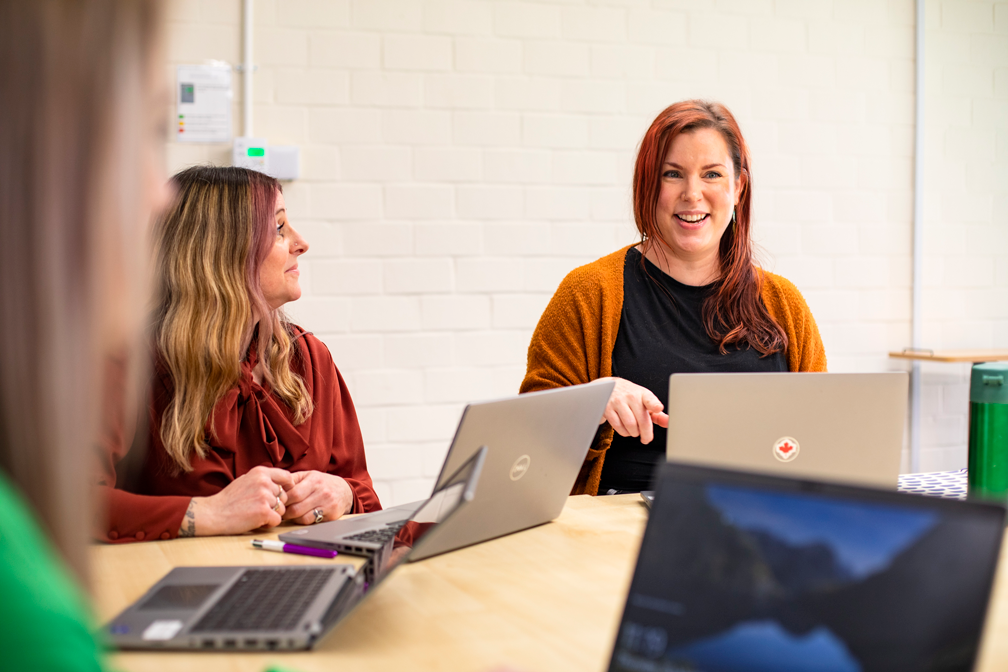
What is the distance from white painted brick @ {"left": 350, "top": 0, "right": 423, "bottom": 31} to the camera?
298cm

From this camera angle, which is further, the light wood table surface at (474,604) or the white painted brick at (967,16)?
the white painted brick at (967,16)

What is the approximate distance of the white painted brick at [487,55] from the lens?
10.1 ft

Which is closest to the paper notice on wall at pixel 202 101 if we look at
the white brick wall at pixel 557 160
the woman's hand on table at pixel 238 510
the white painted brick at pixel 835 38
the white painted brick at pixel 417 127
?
the white brick wall at pixel 557 160

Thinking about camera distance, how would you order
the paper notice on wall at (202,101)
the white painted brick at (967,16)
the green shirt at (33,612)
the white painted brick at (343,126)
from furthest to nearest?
the white painted brick at (967,16) → the white painted brick at (343,126) → the paper notice on wall at (202,101) → the green shirt at (33,612)

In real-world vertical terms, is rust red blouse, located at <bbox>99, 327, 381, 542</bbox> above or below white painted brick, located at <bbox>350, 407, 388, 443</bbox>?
above

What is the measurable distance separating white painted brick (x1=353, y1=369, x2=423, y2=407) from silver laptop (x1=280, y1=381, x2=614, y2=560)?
1.64m

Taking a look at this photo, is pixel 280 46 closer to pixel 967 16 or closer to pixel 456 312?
pixel 456 312

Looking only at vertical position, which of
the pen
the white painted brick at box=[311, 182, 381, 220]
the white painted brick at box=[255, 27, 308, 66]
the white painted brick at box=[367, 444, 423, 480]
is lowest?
the white painted brick at box=[367, 444, 423, 480]

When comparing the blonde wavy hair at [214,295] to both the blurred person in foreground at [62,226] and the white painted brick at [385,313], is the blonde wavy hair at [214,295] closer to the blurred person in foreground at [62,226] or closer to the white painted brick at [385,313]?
the blurred person in foreground at [62,226]

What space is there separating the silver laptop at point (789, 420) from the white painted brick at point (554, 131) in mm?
2012

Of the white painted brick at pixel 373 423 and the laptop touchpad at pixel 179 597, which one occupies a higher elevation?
the laptop touchpad at pixel 179 597

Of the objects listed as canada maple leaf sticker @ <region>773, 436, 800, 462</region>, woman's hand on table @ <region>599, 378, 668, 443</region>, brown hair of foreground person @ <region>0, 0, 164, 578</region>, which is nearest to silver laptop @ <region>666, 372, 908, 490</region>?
canada maple leaf sticker @ <region>773, 436, 800, 462</region>

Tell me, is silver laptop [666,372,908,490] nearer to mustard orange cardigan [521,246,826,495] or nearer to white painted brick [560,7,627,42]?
mustard orange cardigan [521,246,826,495]

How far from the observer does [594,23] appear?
3188 mm
